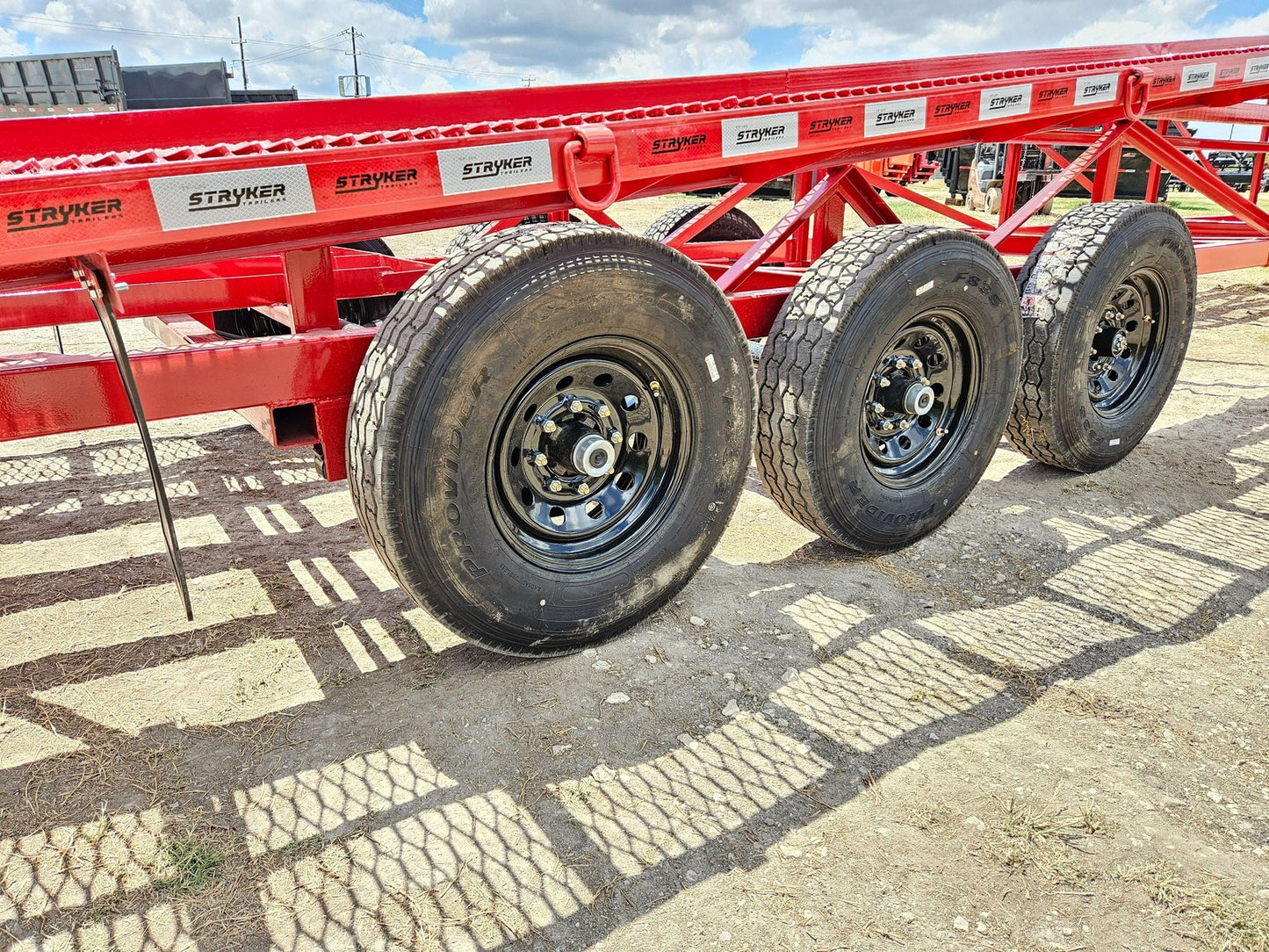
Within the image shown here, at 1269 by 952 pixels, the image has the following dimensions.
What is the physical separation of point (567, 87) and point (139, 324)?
5776mm

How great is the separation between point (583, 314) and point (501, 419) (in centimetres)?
36

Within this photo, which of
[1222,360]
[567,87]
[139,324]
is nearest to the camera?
[567,87]

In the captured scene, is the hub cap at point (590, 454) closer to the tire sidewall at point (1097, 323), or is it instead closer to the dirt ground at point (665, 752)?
the dirt ground at point (665, 752)

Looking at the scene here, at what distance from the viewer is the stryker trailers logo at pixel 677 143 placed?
2838 mm

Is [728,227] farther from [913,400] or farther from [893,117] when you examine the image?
[913,400]

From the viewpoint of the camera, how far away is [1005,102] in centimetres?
371

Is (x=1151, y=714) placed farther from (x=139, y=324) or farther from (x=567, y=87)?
(x=139, y=324)

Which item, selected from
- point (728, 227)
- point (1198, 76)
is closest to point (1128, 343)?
point (1198, 76)

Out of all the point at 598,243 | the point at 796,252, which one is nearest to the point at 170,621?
the point at 598,243

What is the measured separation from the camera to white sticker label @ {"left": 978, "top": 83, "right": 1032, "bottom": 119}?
12.0 feet

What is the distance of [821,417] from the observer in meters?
3.06

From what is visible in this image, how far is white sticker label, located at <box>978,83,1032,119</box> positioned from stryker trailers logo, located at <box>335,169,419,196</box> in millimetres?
2438

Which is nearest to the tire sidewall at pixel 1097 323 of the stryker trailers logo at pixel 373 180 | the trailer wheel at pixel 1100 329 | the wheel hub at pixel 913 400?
the trailer wheel at pixel 1100 329

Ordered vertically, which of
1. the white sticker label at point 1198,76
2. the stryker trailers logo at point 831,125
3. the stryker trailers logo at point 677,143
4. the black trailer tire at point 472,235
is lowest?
the black trailer tire at point 472,235
